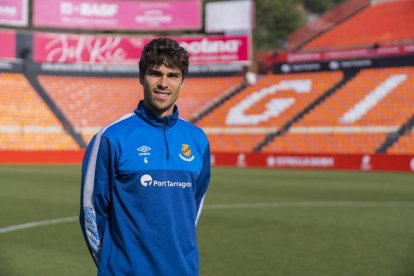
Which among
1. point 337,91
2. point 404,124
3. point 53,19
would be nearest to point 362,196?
point 404,124

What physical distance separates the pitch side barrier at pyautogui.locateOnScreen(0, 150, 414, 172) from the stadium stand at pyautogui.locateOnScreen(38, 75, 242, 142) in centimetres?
617

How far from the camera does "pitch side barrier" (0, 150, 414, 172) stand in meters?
27.1

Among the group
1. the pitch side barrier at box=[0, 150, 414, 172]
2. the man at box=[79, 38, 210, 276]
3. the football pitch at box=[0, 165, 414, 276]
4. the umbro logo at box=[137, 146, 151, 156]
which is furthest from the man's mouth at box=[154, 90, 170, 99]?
the pitch side barrier at box=[0, 150, 414, 172]

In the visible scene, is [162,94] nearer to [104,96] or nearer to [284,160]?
[284,160]

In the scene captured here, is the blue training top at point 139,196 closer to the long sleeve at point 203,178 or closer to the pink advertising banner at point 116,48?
the long sleeve at point 203,178

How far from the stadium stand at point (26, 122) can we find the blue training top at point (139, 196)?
113 feet

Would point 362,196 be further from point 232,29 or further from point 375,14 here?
point 375,14

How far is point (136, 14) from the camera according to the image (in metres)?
46.8

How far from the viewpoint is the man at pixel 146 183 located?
329 cm

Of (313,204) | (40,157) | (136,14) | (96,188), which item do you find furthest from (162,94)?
(136,14)

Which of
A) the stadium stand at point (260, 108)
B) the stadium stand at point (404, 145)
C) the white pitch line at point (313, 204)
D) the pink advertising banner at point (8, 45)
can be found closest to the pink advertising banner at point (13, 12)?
the pink advertising banner at point (8, 45)

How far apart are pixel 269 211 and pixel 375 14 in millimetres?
38156

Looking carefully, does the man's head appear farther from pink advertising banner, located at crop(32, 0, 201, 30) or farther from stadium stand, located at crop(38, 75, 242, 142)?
pink advertising banner, located at crop(32, 0, 201, 30)

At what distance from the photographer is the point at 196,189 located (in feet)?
12.1
